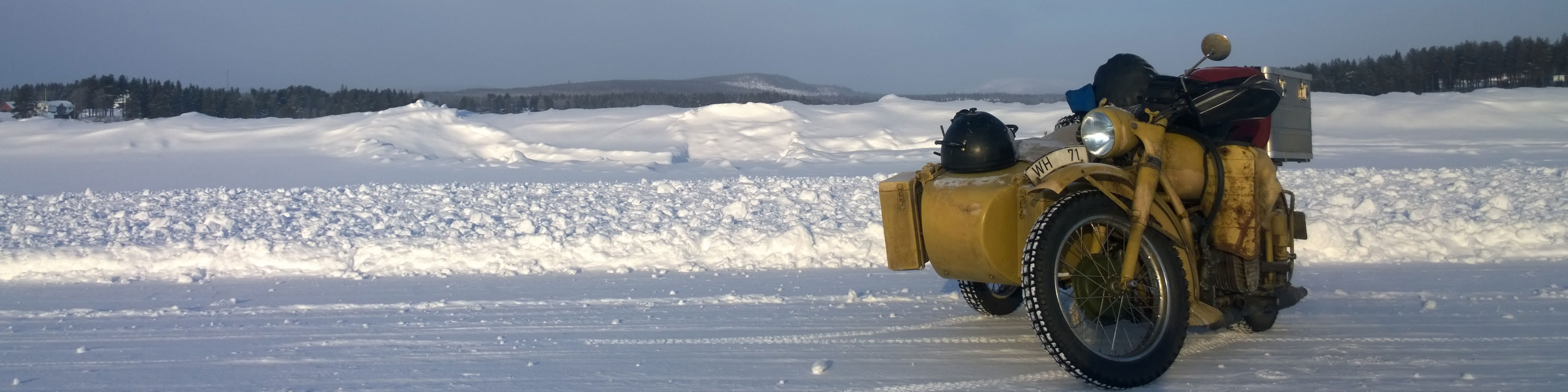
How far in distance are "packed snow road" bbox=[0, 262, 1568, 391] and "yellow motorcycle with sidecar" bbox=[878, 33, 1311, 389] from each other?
0.25m

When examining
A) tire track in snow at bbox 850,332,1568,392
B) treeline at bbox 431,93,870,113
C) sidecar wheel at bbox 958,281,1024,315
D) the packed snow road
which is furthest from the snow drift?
treeline at bbox 431,93,870,113

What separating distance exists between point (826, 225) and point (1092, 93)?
427 cm

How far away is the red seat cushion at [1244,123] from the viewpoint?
15.2ft

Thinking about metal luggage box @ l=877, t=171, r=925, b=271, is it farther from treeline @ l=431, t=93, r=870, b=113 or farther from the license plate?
treeline @ l=431, t=93, r=870, b=113

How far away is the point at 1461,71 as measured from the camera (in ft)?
112

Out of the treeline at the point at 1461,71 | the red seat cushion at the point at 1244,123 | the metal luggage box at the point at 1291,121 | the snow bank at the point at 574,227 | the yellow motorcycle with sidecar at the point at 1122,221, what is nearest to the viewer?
the yellow motorcycle with sidecar at the point at 1122,221

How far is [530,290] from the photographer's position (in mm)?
6367

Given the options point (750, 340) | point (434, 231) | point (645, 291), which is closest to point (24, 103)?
point (434, 231)

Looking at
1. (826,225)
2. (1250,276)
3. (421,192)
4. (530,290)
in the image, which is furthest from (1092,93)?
(421,192)

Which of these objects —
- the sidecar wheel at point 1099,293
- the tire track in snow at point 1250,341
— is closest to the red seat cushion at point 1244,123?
the tire track in snow at point 1250,341

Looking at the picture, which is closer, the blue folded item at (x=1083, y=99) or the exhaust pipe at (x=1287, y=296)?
the exhaust pipe at (x=1287, y=296)

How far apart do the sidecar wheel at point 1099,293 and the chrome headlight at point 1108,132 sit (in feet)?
0.60

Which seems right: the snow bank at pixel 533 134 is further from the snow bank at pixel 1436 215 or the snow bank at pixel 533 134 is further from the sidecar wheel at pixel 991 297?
the sidecar wheel at pixel 991 297

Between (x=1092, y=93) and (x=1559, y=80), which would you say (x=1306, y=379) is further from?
(x=1559, y=80)
